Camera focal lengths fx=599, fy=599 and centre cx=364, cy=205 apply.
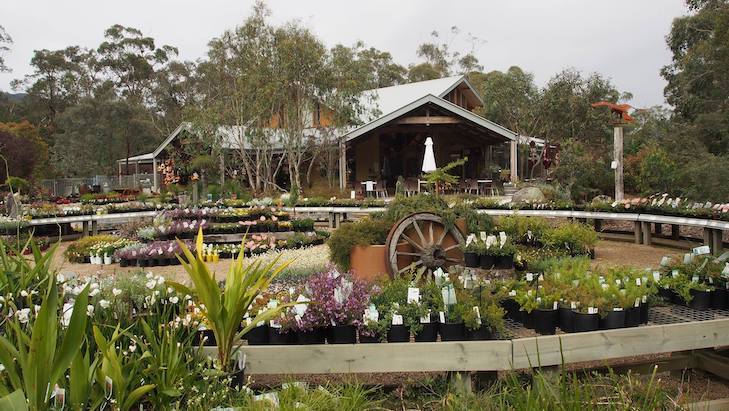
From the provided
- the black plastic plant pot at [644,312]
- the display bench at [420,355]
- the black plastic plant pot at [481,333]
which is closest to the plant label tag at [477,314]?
the black plastic plant pot at [481,333]

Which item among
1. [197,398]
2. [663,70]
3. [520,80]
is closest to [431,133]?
[520,80]

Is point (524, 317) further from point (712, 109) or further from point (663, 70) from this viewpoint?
point (663, 70)

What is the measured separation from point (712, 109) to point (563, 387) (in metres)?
22.4

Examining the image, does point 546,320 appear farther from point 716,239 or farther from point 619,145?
point 619,145

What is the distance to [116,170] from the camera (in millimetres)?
41500

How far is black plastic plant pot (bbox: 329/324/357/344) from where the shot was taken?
3883mm

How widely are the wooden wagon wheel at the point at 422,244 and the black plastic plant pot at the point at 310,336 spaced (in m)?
2.71

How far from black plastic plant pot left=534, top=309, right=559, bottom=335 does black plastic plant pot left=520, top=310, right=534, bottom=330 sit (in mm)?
55

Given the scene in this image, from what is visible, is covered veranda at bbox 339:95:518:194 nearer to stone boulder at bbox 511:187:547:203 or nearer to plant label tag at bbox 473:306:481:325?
stone boulder at bbox 511:187:547:203

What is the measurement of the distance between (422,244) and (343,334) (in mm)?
3111

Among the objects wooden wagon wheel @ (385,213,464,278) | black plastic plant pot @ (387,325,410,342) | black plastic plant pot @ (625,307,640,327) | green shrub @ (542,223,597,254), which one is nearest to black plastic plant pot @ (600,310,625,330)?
black plastic plant pot @ (625,307,640,327)

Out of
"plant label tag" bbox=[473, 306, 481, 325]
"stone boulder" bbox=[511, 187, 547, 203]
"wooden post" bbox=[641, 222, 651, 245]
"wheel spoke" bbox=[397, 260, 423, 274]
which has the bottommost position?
"wooden post" bbox=[641, 222, 651, 245]

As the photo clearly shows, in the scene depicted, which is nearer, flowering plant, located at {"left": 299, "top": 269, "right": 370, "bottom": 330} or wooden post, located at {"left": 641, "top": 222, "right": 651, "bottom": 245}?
flowering plant, located at {"left": 299, "top": 269, "right": 370, "bottom": 330}

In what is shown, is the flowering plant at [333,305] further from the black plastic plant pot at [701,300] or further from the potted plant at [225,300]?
the black plastic plant pot at [701,300]
